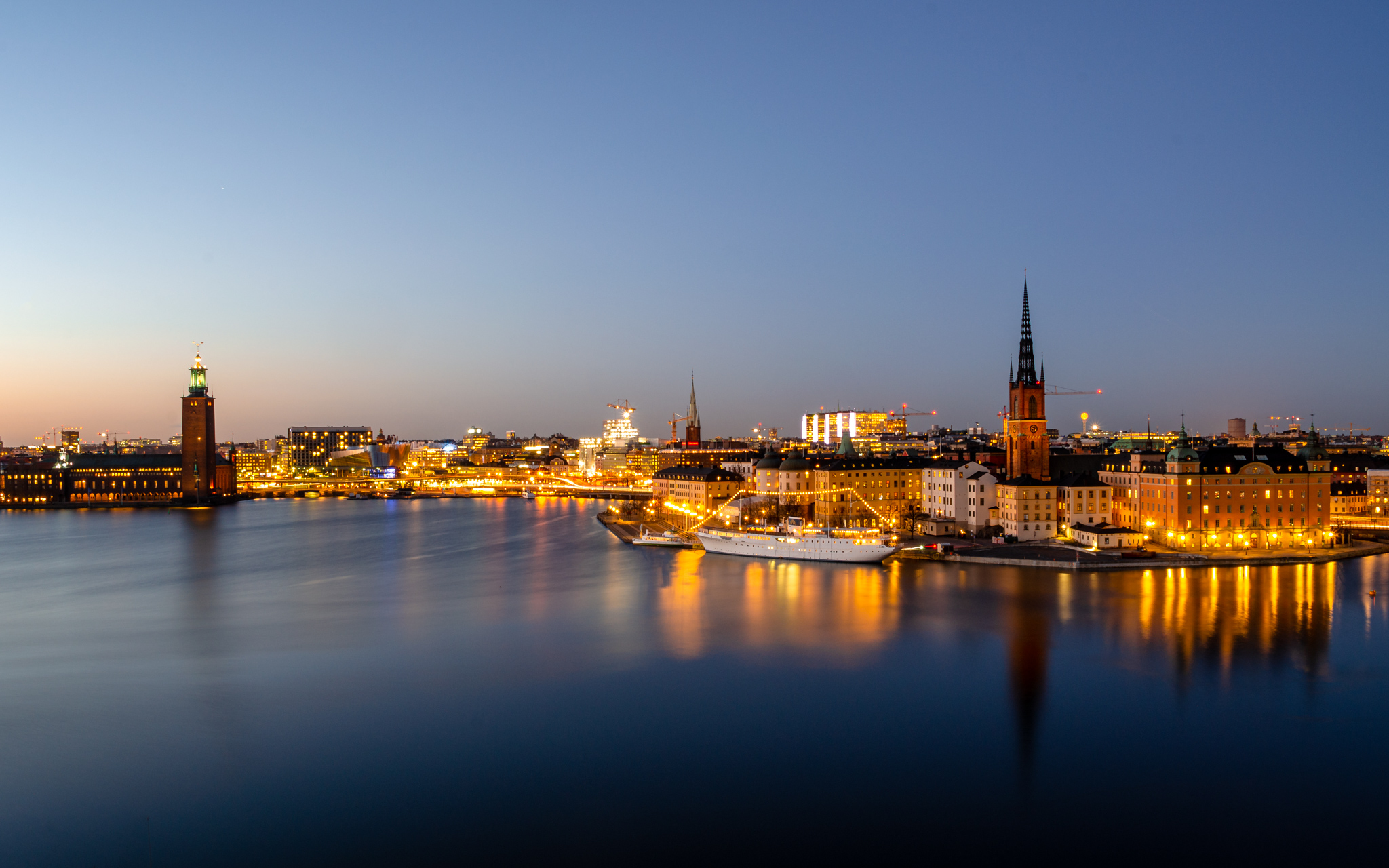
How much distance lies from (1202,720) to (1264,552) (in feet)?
37.2

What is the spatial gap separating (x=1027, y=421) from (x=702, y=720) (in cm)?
1809

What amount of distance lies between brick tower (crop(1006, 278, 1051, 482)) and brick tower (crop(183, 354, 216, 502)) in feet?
105

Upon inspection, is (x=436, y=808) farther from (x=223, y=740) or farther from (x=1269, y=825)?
(x=1269, y=825)

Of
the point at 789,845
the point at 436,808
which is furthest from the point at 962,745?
the point at 436,808

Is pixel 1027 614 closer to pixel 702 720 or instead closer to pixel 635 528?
pixel 702 720

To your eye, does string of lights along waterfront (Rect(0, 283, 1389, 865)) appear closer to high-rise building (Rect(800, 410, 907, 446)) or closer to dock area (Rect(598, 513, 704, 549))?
dock area (Rect(598, 513, 704, 549))

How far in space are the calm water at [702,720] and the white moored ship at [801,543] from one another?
254 centimetres

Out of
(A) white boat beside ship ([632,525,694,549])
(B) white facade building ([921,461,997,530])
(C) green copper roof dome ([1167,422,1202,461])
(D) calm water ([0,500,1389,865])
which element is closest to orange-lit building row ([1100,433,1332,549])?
(C) green copper roof dome ([1167,422,1202,461])

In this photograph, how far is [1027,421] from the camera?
994 inches

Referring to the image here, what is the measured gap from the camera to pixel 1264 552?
18906mm

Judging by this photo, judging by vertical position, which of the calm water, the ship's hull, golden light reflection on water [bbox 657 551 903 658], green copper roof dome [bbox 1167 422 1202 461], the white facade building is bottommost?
the calm water

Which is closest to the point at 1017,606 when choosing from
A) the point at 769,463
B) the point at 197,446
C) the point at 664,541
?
the point at 664,541

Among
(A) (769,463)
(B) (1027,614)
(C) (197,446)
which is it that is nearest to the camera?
(B) (1027,614)

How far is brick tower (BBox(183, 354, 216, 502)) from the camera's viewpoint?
4062 centimetres
